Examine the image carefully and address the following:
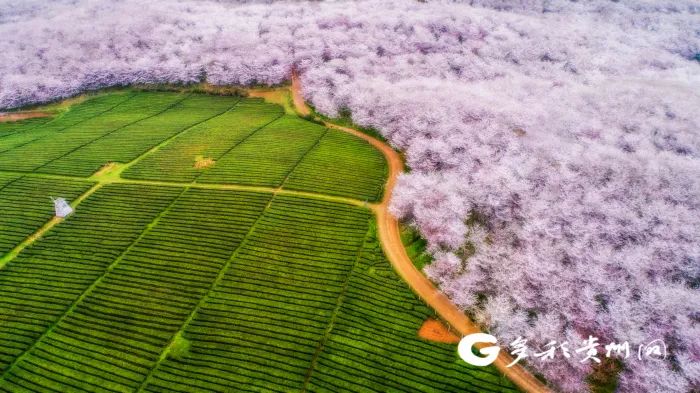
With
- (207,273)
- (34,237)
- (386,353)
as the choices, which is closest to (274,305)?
(207,273)

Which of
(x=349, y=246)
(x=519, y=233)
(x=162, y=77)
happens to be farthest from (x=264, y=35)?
(x=519, y=233)

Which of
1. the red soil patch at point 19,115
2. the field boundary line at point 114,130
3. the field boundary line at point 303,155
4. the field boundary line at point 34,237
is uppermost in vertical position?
the red soil patch at point 19,115

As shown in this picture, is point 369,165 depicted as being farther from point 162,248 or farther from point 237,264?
point 162,248

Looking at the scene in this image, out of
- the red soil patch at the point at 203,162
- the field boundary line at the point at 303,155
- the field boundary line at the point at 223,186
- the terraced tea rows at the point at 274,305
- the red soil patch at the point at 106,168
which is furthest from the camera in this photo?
the red soil patch at the point at 203,162

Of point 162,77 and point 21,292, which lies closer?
point 21,292

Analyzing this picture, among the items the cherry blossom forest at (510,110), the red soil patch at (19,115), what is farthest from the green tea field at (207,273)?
the red soil patch at (19,115)

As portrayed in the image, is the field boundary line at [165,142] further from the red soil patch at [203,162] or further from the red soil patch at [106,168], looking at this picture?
the red soil patch at [203,162]
